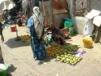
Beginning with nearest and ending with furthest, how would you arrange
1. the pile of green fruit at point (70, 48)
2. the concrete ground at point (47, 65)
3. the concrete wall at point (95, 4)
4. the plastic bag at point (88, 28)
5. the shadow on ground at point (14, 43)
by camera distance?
the concrete ground at point (47, 65)
the pile of green fruit at point (70, 48)
the concrete wall at point (95, 4)
the plastic bag at point (88, 28)
the shadow on ground at point (14, 43)

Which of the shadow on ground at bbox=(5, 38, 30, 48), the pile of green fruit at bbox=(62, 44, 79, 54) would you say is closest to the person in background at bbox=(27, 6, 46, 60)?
the pile of green fruit at bbox=(62, 44, 79, 54)

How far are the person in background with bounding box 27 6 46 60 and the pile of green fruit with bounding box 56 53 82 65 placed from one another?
68cm

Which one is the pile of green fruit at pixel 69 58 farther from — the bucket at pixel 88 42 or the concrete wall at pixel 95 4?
the concrete wall at pixel 95 4

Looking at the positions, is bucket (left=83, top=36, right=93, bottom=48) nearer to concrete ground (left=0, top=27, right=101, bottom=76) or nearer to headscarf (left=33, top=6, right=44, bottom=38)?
concrete ground (left=0, top=27, right=101, bottom=76)

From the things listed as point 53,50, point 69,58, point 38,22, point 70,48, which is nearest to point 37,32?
point 38,22

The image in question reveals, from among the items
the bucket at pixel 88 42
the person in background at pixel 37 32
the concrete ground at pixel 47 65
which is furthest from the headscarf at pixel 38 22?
the bucket at pixel 88 42

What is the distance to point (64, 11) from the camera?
12.9 meters

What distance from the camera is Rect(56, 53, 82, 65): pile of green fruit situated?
31.6 feet

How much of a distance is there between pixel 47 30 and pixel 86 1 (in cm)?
223

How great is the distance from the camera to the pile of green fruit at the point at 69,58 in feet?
31.6

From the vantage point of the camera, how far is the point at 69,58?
985 centimetres

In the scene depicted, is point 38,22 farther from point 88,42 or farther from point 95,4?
point 95,4

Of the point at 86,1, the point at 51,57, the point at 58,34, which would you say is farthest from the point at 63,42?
the point at 86,1

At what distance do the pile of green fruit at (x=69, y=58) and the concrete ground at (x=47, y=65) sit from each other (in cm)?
16
